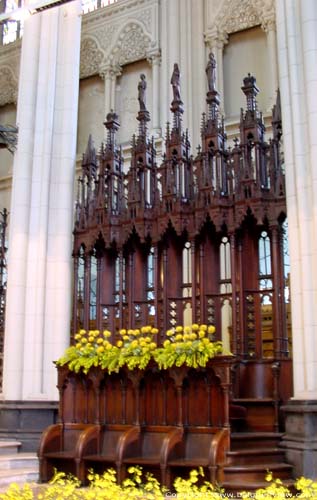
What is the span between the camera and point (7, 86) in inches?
717

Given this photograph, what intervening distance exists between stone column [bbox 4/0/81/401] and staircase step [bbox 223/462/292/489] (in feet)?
14.4

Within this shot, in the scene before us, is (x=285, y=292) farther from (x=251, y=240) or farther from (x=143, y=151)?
(x=143, y=151)

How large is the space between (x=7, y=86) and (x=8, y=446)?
11506mm

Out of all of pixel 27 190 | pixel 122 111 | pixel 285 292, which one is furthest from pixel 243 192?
pixel 122 111

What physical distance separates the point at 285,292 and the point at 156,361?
285 cm

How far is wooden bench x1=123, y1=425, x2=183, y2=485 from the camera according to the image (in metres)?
7.26

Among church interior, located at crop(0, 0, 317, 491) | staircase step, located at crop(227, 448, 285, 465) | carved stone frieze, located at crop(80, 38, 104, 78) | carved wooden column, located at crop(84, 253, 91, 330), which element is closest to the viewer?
staircase step, located at crop(227, 448, 285, 465)

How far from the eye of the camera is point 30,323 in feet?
35.3

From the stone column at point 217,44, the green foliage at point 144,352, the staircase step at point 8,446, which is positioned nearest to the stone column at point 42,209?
the staircase step at point 8,446

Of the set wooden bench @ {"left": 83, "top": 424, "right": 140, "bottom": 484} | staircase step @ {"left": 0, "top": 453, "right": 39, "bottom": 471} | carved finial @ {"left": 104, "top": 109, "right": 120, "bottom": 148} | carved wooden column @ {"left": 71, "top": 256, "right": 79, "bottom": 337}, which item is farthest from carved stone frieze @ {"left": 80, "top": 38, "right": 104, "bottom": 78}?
wooden bench @ {"left": 83, "top": 424, "right": 140, "bottom": 484}

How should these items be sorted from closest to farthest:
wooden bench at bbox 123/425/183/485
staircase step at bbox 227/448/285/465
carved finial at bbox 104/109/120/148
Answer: staircase step at bbox 227/448/285/465 → wooden bench at bbox 123/425/183/485 → carved finial at bbox 104/109/120/148

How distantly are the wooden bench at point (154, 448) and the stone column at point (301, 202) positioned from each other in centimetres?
141

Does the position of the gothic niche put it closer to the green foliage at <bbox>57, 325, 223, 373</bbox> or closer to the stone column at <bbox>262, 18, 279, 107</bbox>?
the green foliage at <bbox>57, 325, 223, 373</bbox>

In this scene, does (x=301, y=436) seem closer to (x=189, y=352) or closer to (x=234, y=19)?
(x=189, y=352)
